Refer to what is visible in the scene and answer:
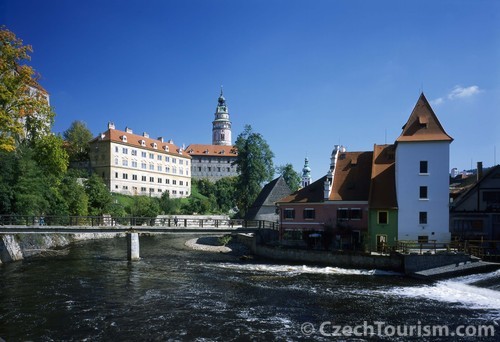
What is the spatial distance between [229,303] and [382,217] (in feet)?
66.4

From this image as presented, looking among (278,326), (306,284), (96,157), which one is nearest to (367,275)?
(306,284)

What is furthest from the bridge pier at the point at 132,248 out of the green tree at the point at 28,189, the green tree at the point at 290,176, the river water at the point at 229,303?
the green tree at the point at 290,176

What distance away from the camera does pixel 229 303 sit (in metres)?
21.5

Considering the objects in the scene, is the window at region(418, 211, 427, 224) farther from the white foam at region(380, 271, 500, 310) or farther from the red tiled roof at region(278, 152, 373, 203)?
the white foam at region(380, 271, 500, 310)

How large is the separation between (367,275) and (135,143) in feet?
242

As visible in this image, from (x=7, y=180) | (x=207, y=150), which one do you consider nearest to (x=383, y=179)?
(x=7, y=180)

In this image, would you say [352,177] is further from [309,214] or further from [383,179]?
[309,214]

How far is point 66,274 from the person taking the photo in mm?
29328

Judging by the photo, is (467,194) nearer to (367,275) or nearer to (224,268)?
(367,275)

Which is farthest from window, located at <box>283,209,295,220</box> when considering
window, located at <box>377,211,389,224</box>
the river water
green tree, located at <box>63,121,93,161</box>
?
green tree, located at <box>63,121,93,161</box>

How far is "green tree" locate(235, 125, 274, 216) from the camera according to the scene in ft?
215

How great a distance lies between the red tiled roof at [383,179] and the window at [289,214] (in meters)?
8.34

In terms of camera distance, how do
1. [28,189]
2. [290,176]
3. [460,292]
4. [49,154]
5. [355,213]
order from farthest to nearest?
[290,176] < [49,154] < [28,189] < [355,213] < [460,292]

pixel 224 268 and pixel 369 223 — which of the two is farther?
pixel 369 223
